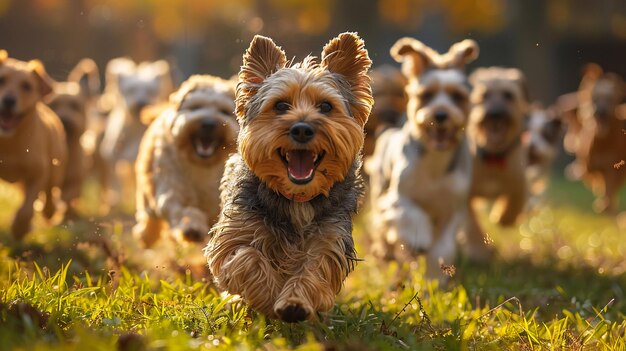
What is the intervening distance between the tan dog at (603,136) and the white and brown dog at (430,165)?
4796 millimetres

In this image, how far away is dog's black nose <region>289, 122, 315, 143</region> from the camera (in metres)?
3.93

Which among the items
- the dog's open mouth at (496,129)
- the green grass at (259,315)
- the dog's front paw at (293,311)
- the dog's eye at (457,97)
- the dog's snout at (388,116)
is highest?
the dog's eye at (457,97)

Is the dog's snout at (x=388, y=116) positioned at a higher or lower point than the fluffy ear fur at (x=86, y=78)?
lower

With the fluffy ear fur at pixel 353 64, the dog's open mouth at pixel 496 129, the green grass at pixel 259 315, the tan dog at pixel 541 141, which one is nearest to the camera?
the green grass at pixel 259 315

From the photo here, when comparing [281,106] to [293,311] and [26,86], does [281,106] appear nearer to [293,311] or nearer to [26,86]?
[293,311]

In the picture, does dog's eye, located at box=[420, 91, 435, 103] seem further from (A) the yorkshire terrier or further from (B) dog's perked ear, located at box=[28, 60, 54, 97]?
(B) dog's perked ear, located at box=[28, 60, 54, 97]

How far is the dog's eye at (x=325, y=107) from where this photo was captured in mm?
4098

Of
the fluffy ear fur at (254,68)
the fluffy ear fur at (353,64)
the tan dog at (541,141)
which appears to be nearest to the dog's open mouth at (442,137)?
the fluffy ear fur at (353,64)

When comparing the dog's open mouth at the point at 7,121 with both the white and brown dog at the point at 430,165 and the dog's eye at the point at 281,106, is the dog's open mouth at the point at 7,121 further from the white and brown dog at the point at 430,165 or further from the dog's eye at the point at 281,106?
the dog's eye at the point at 281,106

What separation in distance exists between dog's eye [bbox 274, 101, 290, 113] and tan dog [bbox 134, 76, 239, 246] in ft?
5.31

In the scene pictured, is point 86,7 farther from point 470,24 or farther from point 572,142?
point 572,142

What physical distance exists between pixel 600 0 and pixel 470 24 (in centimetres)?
621

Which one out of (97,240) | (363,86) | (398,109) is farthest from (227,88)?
(398,109)

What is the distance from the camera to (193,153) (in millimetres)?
5746
